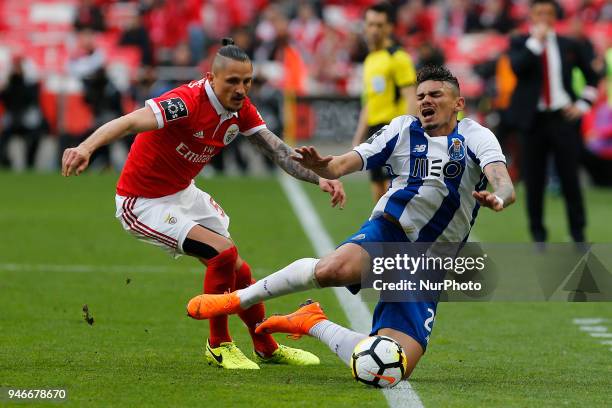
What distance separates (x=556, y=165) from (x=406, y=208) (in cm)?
625

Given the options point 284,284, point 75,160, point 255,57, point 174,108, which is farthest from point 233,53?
point 255,57

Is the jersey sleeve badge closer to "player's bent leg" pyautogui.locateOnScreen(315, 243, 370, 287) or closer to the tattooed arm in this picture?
the tattooed arm

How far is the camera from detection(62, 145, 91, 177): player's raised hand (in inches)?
257

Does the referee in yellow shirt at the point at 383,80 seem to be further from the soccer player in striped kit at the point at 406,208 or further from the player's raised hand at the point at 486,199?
the player's raised hand at the point at 486,199

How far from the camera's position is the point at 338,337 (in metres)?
6.99

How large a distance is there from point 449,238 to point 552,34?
640 centimetres

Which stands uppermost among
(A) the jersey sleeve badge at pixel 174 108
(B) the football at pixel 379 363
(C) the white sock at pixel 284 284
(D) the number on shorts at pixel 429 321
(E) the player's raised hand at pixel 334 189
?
(A) the jersey sleeve badge at pixel 174 108

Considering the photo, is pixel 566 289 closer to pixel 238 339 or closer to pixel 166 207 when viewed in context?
pixel 238 339

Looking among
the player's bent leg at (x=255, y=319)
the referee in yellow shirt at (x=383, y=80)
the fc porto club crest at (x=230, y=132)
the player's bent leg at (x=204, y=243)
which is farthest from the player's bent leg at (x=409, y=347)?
the referee in yellow shirt at (x=383, y=80)

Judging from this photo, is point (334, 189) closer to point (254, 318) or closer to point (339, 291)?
point (254, 318)

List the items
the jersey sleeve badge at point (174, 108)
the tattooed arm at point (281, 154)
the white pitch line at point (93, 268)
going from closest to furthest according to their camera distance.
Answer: the jersey sleeve badge at point (174, 108), the tattooed arm at point (281, 154), the white pitch line at point (93, 268)

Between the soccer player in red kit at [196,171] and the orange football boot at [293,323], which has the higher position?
the soccer player in red kit at [196,171]

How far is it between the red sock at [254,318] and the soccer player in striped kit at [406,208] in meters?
0.44

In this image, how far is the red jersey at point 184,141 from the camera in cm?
736
